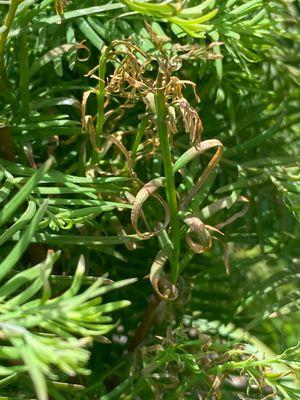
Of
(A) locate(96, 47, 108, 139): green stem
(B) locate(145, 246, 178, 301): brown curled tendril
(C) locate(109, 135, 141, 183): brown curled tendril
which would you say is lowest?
(B) locate(145, 246, 178, 301): brown curled tendril

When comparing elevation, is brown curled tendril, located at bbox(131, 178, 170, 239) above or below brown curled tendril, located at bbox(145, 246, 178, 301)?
above

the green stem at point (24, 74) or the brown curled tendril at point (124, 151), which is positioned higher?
the green stem at point (24, 74)

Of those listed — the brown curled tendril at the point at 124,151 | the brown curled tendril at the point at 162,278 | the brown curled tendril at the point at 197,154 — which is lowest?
the brown curled tendril at the point at 162,278

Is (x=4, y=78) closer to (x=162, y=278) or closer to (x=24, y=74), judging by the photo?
(x=24, y=74)

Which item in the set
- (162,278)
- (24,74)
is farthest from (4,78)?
(162,278)
